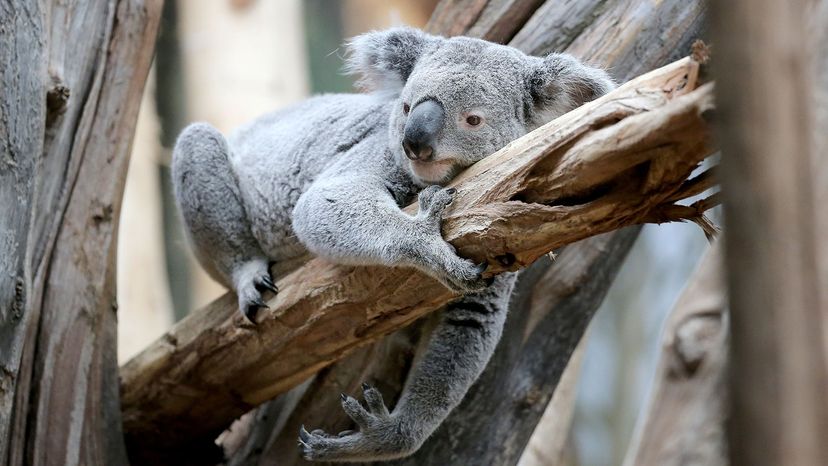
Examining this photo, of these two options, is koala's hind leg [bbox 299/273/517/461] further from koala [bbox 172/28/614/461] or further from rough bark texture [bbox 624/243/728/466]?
rough bark texture [bbox 624/243/728/466]

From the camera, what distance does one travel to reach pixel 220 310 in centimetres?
412

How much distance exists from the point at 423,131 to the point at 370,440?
1.19 metres

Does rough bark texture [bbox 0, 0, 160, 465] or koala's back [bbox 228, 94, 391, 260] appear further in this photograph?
koala's back [bbox 228, 94, 391, 260]

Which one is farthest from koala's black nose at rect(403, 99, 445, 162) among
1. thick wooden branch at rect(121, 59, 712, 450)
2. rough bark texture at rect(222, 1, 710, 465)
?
rough bark texture at rect(222, 1, 710, 465)

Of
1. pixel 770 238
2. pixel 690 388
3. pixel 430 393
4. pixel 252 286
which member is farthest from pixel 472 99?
pixel 770 238

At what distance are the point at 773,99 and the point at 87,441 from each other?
358 centimetres

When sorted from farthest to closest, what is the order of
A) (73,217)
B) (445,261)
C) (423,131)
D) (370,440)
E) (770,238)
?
(73,217), (370,440), (423,131), (445,261), (770,238)

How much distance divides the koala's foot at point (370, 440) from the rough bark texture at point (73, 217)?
109cm

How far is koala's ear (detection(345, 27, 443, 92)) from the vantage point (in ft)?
12.4

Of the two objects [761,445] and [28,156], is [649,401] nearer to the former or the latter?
[28,156]

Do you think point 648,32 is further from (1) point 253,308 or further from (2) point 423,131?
(1) point 253,308

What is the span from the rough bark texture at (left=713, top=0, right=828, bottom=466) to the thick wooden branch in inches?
50.9

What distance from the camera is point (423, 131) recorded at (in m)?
3.15

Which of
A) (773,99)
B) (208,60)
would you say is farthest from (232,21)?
(773,99)
